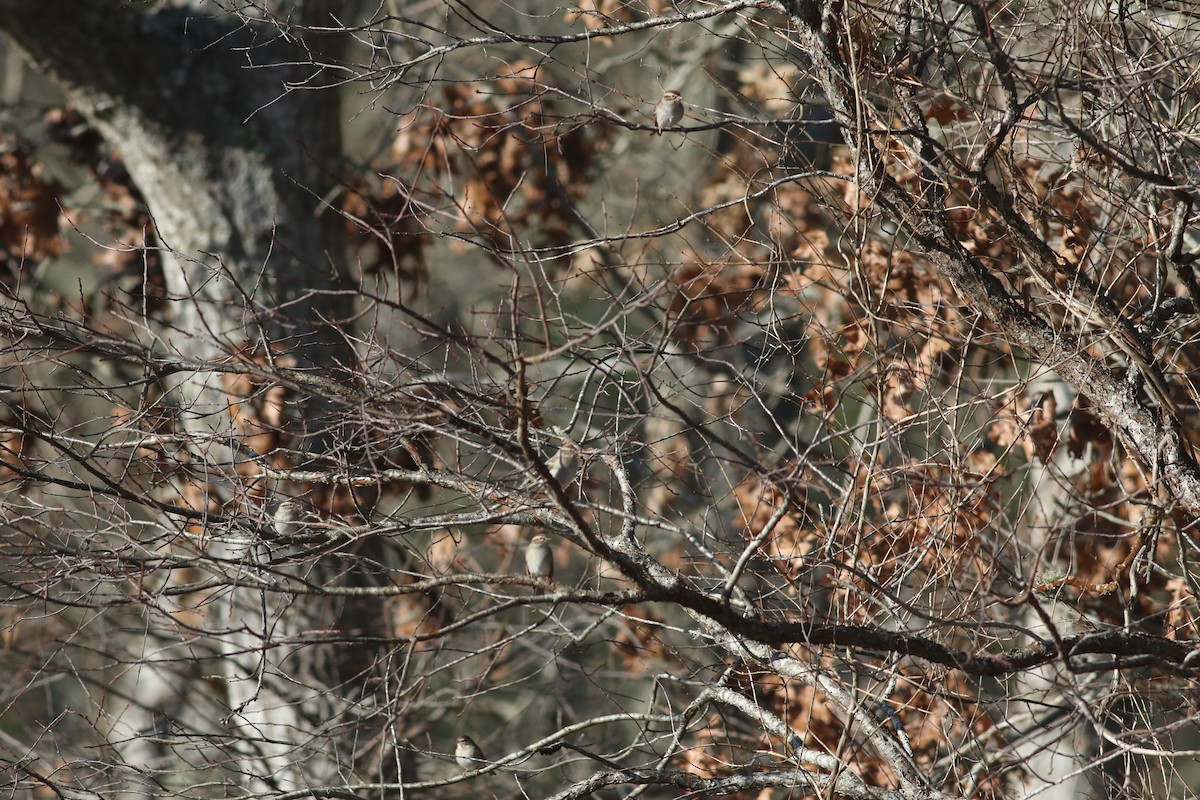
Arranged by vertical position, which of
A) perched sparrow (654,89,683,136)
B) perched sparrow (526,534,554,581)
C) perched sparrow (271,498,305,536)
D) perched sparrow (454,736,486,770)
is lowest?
perched sparrow (454,736,486,770)

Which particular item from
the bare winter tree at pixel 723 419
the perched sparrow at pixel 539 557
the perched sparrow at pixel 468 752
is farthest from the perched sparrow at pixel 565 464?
the perched sparrow at pixel 468 752

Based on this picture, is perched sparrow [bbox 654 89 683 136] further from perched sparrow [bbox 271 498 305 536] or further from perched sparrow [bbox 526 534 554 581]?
perched sparrow [bbox 271 498 305 536]

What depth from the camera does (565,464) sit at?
2.95 m

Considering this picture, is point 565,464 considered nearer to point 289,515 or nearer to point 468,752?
point 289,515

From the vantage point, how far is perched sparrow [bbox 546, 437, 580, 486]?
2855 mm

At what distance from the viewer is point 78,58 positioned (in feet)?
16.6

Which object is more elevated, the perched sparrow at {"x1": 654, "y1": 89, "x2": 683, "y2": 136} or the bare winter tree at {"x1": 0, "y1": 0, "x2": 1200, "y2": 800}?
the perched sparrow at {"x1": 654, "y1": 89, "x2": 683, "y2": 136}

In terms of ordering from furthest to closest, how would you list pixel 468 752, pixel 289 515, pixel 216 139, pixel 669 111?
pixel 216 139 → pixel 468 752 → pixel 669 111 → pixel 289 515

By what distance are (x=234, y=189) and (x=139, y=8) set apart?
92cm

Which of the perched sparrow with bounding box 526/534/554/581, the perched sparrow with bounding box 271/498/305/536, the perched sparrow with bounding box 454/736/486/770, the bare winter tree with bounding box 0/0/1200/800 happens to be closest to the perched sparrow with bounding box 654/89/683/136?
the bare winter tree with bounding box 0/0/1200/800

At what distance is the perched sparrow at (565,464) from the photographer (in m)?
2.85

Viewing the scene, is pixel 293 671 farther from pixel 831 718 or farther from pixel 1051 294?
pixel 1051 294

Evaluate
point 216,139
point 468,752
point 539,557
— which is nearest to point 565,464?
point 539,557

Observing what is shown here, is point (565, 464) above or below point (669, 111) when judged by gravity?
below
